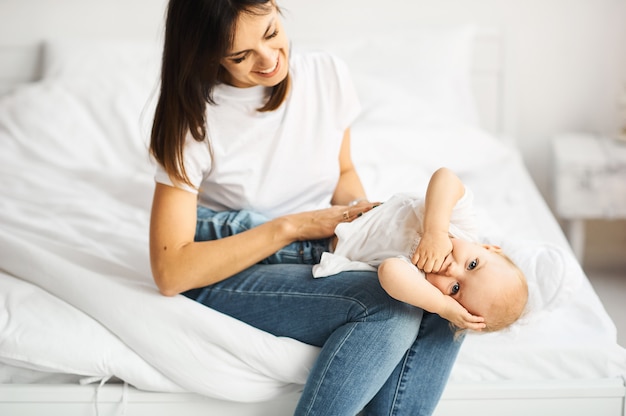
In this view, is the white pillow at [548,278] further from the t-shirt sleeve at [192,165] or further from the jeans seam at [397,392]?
the t-shirt sleeve at [192,165]

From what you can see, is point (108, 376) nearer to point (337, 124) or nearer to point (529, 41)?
point (337, 124)

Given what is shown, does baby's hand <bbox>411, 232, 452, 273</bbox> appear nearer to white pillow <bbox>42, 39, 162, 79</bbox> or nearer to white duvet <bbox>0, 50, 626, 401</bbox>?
white duvet <bbox>0, 50, 626, 401</bbox>

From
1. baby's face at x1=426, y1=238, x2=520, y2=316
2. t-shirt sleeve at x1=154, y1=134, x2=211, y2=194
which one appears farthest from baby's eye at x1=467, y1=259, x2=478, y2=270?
t-shirt sleeve at x1=154, y1=134, x2=211, y2=194

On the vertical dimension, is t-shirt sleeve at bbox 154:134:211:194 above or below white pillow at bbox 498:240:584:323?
above

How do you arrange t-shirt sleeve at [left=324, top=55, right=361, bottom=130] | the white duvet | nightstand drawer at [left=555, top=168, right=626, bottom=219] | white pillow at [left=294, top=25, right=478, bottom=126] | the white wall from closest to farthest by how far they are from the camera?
the white duvet, t-shirt sleeve at [left=324, top=55, right=361, bottom=130], nightstand drawer at [left=555, top=168, right=626, bottom=219], white pillow at [left=294, top=25, right=478, bottom=126], the white wall

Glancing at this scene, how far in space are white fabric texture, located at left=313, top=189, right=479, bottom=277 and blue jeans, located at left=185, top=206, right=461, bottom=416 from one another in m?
0.03

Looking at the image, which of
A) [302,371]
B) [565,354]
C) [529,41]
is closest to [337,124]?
[302,371]

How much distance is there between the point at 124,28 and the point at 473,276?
1.97 m

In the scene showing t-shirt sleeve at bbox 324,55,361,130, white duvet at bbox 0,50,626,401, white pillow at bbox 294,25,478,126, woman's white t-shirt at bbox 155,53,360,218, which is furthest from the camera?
white pillow at bbox 294,25,478,126

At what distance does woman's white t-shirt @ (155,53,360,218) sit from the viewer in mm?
1569

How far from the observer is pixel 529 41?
9.44 ft

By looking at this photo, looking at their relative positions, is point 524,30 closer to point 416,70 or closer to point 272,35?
point 416,70

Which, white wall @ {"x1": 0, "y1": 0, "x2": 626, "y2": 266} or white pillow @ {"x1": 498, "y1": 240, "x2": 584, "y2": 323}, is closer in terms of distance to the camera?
white pillow @ {"x1": 498, "y1": 240, "x2": 584, "y2": 323}

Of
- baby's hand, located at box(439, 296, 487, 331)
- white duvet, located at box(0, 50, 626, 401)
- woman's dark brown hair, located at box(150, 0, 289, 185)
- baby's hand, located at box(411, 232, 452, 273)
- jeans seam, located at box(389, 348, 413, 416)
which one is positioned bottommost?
jeans seam, located at box(389, 348, 413, 416)
